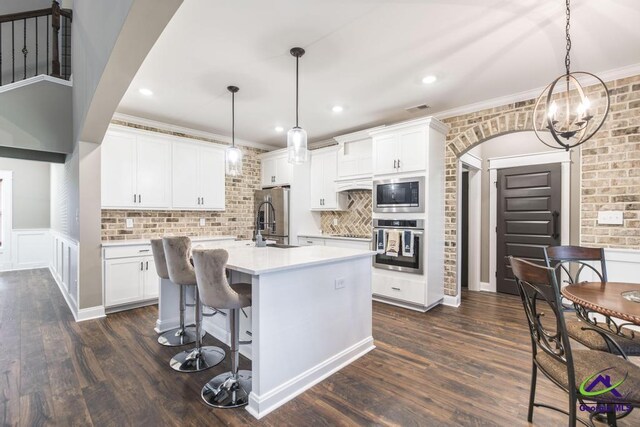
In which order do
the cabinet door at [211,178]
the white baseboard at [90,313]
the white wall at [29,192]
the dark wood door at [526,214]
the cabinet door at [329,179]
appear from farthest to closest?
the white wall at [29,192]
the cabinet door at [329,179]
the cabinet door at [211,178]
the dark wood door at [526,214]
the white baseboard at [90,313]

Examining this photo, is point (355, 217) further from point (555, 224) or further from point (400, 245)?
point (555, 224)

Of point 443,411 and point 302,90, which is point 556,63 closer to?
point 302,90

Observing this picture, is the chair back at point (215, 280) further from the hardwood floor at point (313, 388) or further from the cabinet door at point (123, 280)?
the cabinet door at point (123, 280)

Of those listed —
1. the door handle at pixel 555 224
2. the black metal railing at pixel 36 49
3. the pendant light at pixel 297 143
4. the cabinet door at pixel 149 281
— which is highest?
the black metal railing at pixel 36 49

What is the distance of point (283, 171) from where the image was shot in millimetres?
5570

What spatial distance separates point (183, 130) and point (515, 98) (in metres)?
4.81

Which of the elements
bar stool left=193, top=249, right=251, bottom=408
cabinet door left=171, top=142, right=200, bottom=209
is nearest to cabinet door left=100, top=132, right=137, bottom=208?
cabinet door left=171, top=142, right=200, bottom=209

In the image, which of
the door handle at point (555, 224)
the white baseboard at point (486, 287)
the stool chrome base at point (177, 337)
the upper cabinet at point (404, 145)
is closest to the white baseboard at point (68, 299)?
the stool chrome base at point (177, 337)

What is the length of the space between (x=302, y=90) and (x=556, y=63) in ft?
8.30

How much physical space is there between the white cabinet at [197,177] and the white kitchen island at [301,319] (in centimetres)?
253

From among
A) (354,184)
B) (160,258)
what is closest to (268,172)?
(354,184)

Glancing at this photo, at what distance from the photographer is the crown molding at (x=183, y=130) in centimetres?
440

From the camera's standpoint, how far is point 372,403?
2.06 m

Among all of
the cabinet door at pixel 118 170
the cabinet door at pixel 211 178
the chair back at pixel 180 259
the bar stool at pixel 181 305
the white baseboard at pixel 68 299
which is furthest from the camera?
the cabinet door at pixel 211 178
